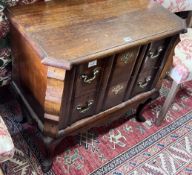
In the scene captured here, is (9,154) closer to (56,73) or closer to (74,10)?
(56,73)

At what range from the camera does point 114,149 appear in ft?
4.68

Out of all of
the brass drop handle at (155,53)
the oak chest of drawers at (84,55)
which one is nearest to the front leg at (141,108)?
the oak chest of drawers at (84,55)

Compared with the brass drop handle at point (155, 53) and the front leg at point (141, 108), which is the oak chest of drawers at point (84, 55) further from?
the front leg at point (141, 108)

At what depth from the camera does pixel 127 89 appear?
1269 millimetres

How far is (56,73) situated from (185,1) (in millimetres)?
1028

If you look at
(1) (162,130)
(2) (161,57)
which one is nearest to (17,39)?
(2) (161,57)

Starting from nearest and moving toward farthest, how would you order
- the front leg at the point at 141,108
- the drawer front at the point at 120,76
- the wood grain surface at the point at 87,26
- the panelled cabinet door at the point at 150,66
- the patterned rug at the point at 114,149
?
the wood grain surface at the point at 87,26 < the drawer front at the point at 120,76 < the panelled cabinet door at the point at 150,66 < the patterned rug at the point at 114,149 < the front leg at the point at 141,108

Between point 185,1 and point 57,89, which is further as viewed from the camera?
point 185,1

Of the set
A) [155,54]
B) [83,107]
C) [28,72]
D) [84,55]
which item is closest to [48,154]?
[83,107]

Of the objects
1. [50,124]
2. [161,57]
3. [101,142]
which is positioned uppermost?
[161,57]

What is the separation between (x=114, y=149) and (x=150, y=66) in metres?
0.47

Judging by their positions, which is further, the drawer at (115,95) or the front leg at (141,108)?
the front leg at (141,108)

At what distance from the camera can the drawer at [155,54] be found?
1182 millimetres

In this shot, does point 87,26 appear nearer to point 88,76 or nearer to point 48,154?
point 88,76
